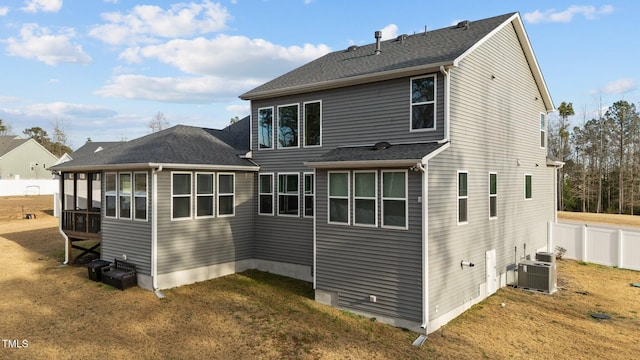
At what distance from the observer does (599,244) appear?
15.3 m

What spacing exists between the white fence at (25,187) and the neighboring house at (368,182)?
128ft

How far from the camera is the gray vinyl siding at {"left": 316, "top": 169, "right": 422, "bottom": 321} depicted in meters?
8.80

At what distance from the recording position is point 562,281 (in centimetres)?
1307

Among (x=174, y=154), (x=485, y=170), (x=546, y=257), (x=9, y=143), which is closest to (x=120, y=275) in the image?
(x=174, y=154)

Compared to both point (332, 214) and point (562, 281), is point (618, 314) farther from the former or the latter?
point (332, 214)

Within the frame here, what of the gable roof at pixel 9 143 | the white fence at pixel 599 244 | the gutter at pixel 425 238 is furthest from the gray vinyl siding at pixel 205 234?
the gable roof at pixel 9 143

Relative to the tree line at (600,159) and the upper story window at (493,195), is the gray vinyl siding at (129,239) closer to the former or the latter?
the upper story window at (493,195)

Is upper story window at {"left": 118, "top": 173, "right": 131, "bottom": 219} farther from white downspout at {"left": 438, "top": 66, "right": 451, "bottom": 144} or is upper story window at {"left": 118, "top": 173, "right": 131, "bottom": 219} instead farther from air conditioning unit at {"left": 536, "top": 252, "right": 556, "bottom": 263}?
air conditioning unit at {"left": 536, "top": 252, "right": 556, "bottom": 263}

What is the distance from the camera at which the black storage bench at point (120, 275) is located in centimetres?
1127

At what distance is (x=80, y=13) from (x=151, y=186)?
7586 mm

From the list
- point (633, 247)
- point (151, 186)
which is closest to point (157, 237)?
point (151, 186)

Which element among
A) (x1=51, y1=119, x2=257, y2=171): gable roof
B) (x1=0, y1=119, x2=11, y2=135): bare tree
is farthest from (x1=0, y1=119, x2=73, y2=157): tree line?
(x1=51, y1=119, x2=257, y2=171): gable roof

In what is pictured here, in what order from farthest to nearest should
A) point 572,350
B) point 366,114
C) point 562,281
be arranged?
1. point 562,281
2. point 366,114
3. point 572,350

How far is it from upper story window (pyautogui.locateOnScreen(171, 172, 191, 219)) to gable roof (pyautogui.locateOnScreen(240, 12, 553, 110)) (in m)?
3.97
